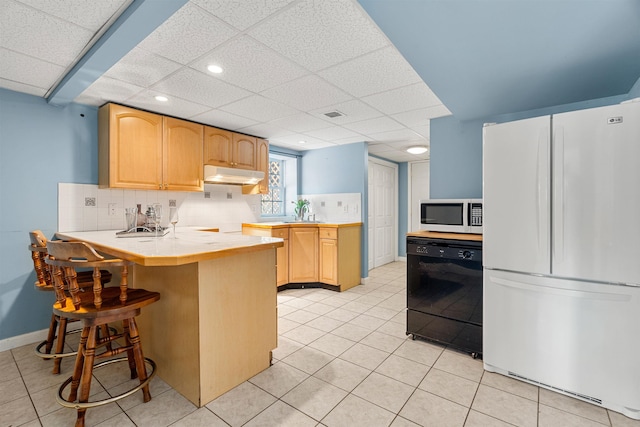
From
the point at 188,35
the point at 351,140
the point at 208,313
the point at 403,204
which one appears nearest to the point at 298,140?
the point at 351,140

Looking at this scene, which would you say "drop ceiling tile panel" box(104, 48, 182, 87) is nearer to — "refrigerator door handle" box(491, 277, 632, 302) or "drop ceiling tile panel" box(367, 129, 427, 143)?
"drop ceiling tile panel" box(367, 129, 427, 143)

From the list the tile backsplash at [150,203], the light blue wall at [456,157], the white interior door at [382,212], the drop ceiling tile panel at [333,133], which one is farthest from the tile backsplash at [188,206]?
the light blue wall at [456,157]

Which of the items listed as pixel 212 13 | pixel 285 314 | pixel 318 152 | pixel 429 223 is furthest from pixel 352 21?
pixel 318 152

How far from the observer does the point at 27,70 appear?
2.26 m

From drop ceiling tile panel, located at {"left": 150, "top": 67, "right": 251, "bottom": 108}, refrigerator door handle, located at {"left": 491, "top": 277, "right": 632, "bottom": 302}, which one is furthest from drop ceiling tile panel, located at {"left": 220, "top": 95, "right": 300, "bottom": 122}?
refrigerator door handle, located at {"left": 491, "top": 277, "right": 632, "bottom": 302}

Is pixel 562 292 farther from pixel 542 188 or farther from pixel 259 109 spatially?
pixel 259 109

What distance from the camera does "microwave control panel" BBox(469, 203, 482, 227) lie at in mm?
2596

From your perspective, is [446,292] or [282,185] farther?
[282,185]

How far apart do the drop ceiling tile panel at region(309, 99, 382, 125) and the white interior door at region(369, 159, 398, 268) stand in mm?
2283

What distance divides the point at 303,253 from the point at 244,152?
169 centimetres

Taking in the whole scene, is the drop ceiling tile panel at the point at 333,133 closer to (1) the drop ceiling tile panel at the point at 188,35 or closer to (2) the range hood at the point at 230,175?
(2) the range hood at the point at 230,175

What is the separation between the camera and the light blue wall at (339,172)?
4.67 m

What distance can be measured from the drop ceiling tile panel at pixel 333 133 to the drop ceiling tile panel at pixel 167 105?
1508mm

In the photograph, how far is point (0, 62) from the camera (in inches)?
84.4
